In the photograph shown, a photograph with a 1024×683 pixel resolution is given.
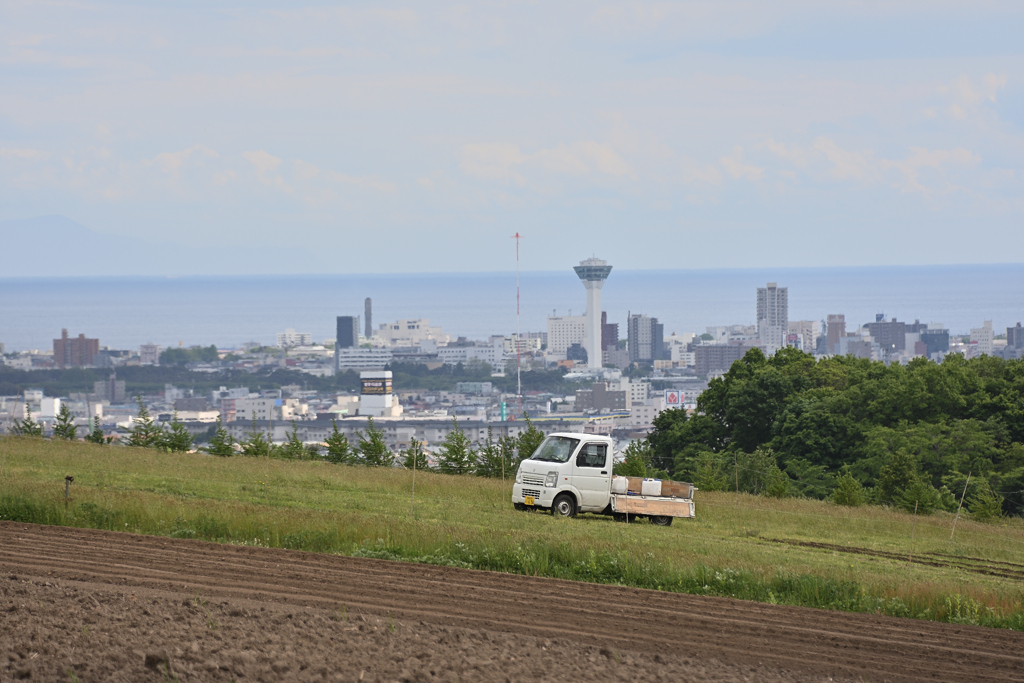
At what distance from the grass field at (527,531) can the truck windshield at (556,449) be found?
1.34 m

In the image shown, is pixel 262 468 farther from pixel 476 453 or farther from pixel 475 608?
pixel 475 608

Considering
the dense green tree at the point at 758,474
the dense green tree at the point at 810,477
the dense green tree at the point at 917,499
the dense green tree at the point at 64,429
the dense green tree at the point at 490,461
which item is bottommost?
the dense green tree at the point at 810,477

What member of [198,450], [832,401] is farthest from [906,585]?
[832,401]

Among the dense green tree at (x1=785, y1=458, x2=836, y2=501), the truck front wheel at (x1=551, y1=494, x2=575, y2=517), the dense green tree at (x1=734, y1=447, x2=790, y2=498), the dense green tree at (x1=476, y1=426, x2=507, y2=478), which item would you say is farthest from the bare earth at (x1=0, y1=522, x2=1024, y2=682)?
the dense green tree at (x1=785, y1=458, x2=836, y2=501)

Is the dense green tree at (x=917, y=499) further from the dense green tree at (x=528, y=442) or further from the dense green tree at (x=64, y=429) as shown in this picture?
the dense green tree at (x=64, y=429)

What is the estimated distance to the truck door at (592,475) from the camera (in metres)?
21.0

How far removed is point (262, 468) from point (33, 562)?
1462 cm

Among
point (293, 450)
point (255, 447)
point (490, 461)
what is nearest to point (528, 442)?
point (490, 461)

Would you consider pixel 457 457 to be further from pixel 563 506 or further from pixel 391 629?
pixel 391 629

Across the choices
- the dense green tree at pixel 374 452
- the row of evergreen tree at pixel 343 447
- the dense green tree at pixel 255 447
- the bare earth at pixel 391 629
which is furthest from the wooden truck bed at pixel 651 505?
the dense green tree at pixel 255 447

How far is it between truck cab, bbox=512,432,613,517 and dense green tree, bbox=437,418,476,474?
32.1ft

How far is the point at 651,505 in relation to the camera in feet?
70.5

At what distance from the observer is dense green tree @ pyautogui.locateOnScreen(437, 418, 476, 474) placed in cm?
3105

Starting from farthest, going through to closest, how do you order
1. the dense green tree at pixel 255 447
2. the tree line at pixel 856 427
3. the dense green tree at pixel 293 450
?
the tree line at pixel 856 427, the dense green tree at pixel 293 450, the dense green tree at pixel 255 447
